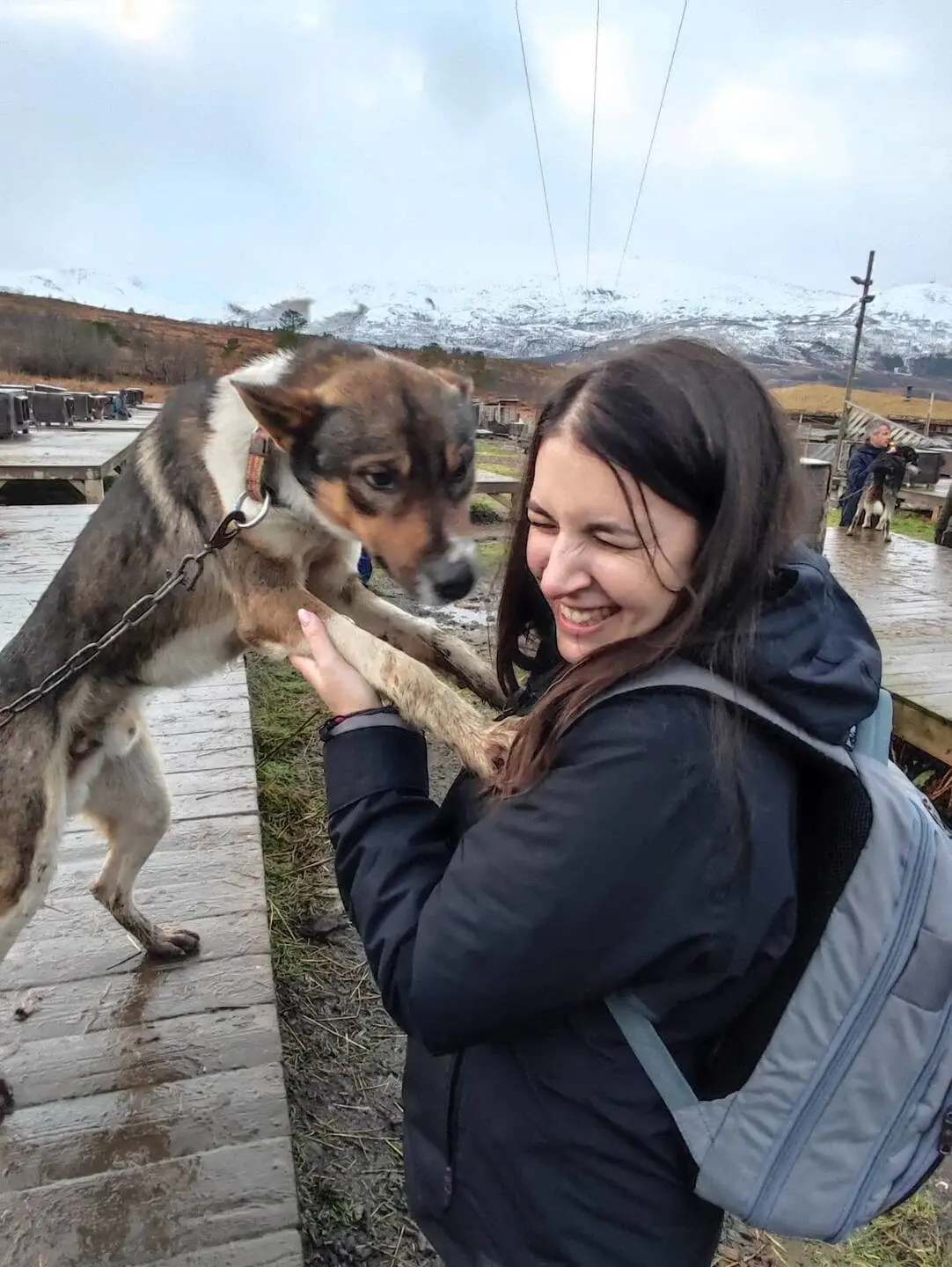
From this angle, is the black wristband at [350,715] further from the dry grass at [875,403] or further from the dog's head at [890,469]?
the dry grass at [875,403]

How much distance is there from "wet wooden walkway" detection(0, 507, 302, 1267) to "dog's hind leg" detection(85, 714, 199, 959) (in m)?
0.08

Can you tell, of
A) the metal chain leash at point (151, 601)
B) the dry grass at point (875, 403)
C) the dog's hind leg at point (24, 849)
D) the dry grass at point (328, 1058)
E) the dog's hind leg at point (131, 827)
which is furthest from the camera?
the dry grass at point (875, 403)

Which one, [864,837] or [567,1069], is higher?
[864,837]

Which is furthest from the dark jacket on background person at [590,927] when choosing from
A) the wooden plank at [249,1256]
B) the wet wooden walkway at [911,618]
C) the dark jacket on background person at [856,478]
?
the dark jacket on background person at [856,478]

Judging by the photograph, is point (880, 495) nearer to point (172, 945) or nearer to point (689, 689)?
point (172, 945)

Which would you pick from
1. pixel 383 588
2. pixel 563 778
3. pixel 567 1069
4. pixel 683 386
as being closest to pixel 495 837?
pixel 563 778

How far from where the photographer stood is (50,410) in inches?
577

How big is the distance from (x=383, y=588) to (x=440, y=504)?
18.7ft

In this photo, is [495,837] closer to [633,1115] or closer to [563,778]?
[563,778]

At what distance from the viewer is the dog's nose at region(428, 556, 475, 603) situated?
2.17m

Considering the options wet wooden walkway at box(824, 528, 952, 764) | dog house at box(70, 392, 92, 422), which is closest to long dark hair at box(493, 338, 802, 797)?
wet wooden walkway at box(824, 528, 952, 764)

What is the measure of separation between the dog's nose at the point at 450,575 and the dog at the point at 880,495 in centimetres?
941

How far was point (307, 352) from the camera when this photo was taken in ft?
8.02

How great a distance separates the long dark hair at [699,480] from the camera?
3.39 feet
